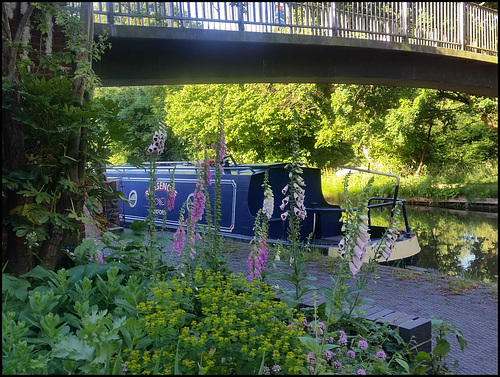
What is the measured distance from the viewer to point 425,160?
26891 millimetres

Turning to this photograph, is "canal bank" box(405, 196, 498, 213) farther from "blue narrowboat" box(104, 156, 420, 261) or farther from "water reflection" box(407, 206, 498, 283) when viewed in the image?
"blue narrowboat" box(104, 156, 420, 261)

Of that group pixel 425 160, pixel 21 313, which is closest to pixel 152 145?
pixel 21 313

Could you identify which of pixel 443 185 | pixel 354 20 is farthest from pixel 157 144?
pixel 443 185

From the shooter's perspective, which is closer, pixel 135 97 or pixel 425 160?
pixel 425 160

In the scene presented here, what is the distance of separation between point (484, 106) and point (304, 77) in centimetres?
1232

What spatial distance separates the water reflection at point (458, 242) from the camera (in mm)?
10109

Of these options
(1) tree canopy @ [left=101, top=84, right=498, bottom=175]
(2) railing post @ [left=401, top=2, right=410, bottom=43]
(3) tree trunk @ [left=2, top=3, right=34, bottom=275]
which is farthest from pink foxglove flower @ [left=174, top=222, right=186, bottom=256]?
(1) tree canopy @ [left=101, top=84, right=498, bottom=175]

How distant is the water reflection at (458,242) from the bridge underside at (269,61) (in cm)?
421

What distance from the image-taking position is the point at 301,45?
10922mm

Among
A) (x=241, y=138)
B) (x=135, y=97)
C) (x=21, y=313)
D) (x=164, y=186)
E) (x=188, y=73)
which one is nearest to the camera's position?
(x=21, y=313)

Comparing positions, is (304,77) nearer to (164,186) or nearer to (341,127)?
(164,186)

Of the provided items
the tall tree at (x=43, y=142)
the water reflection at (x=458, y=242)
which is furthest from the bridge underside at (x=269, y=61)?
the tall tree at (x=43, y=142)

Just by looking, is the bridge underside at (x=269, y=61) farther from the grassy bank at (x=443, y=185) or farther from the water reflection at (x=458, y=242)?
the grassy bank at (x=443, y=185)

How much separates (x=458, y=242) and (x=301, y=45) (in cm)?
650
